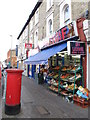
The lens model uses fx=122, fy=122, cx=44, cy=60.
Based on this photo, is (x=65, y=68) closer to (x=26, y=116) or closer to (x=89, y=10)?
(x=89, y=10)

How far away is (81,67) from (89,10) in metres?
3.22

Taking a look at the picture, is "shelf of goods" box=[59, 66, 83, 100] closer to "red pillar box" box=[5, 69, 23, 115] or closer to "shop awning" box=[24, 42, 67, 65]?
"shop awning" box=[24, 42, 67, 65]

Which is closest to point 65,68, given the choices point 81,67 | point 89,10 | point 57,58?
point 81,67

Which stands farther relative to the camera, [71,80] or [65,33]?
[65,33]

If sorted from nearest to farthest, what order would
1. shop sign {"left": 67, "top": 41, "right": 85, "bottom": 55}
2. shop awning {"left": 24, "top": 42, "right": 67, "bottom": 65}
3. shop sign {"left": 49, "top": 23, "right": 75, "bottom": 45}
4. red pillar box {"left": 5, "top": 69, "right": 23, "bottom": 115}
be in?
red pillar box {"left": 5, "top": 69, "right": 23, "bottom": 115} < shop sign {"left": 67, "top": 41, "right": 85, "bottom": 55} < shop sign {"left": 49, "top": 23, "right": 75, "bottom": 45} < shop awning {"left": 24, "top": 42, "right": 67, "bottom": 65}

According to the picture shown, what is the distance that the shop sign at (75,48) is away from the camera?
20.9ft

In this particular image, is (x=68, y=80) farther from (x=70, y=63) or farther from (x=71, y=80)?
(x=70, y=63)

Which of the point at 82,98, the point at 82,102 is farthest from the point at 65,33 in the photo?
the point at 82,102

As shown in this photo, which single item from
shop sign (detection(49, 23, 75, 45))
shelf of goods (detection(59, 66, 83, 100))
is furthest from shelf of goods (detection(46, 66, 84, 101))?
shop sign (detection(49, 23, 75, 45))

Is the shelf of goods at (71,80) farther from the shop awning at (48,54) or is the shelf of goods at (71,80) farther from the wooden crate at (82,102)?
the shop awning at (48,54)

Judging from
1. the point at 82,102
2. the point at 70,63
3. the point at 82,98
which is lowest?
the point at 82,102

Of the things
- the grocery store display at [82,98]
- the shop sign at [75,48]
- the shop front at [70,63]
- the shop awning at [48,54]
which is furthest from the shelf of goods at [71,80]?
the shop awning at [48,54]

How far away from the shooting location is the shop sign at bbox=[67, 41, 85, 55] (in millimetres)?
6384

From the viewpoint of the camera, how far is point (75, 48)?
649cm
